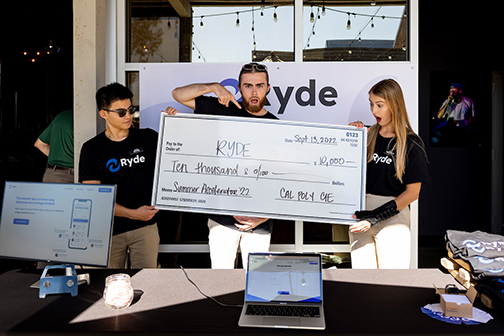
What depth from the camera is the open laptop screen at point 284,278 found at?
154cm

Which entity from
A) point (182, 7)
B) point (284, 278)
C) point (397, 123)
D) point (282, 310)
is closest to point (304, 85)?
point (397, 123)

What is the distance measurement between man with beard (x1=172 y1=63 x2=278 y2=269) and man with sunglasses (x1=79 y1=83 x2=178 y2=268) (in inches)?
11.6

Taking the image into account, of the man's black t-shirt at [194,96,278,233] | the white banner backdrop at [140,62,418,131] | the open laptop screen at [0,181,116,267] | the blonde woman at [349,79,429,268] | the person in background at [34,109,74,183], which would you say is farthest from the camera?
the person in background at [34,109,74,183]

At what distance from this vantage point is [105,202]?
5.74ft

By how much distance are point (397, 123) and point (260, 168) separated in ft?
2.95

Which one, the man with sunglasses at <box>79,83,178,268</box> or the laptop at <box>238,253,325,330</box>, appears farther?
the man with sunglasses at <box>79,83,178,268</box>

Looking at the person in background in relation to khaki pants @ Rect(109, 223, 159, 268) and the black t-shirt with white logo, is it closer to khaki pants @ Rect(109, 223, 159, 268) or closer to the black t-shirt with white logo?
khaki pants @ Rect(109, 223, 159, 268)

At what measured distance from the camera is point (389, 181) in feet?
8.16

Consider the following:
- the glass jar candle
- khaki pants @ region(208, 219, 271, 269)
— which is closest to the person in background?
khaki pants @ region(208, 219, 271, 269)

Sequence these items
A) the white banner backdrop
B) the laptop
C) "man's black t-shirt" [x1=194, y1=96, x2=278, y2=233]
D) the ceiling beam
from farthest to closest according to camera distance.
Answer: the ceiling beam < the white banner backdrop < "man's black t-shirt" [x1=194, y1=96, x2=278, y2=233] < the laptop

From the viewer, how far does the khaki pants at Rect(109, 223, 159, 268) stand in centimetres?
262

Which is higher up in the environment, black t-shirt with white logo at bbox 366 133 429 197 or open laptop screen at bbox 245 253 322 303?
black t-shirt with white logo at bbox 366 133 429 197

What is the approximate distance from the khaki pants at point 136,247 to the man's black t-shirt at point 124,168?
0.04 meters

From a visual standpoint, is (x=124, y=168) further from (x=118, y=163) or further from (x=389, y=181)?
(x=389, y=181)
